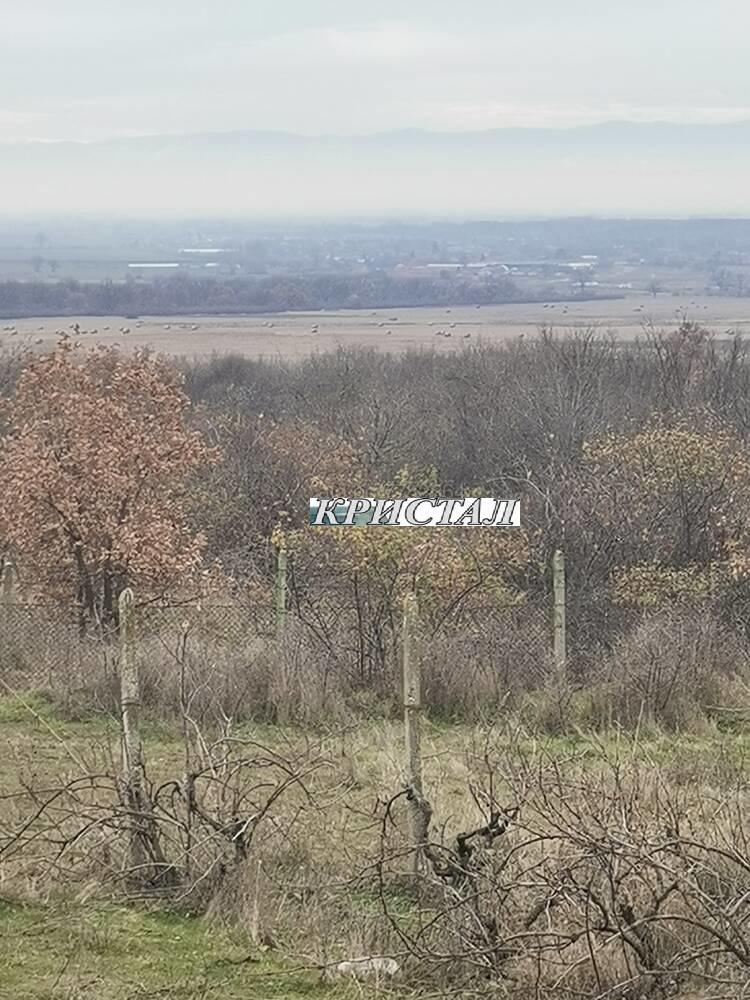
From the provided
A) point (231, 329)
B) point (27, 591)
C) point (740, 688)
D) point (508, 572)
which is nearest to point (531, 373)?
point (508, 572)

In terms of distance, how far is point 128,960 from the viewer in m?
5.72

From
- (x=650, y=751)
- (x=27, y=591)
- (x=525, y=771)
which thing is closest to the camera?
(x=525, y=771)

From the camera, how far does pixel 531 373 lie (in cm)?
3834

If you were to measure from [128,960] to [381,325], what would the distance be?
90036 mm

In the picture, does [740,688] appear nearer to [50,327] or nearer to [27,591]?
[27,591]

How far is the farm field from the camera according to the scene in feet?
233

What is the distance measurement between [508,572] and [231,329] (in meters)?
75.5

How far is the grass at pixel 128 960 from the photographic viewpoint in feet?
18.0

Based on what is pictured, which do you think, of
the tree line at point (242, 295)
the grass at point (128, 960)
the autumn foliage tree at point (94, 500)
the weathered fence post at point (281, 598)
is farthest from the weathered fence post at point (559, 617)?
the tree line at point (242, 295)

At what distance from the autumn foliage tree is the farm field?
148 feet

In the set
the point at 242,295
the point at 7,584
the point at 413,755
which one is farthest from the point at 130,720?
the point at 242,295

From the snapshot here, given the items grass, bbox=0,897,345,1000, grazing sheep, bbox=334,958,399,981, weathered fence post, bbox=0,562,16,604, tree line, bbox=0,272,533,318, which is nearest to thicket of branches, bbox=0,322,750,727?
weathered fence post, bbox=0,562,16,604

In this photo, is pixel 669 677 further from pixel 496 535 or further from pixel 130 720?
pixel 496 535

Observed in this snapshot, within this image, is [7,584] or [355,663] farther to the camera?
[7,584]
